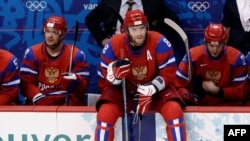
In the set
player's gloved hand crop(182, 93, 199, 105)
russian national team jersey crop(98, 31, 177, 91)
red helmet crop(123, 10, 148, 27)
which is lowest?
player's gloved hand crop(182, 93, 199, 105)

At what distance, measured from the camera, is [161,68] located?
5.34 meters

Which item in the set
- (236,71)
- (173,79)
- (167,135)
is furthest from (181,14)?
(167,135)

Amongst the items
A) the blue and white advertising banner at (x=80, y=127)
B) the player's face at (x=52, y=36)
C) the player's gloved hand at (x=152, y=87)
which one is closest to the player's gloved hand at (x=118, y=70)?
the player's gloved hand at (x=152, y=87)

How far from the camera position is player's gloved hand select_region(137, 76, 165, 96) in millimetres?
5129

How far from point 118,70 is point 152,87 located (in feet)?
0.82

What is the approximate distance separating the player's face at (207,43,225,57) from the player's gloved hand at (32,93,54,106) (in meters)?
1.22

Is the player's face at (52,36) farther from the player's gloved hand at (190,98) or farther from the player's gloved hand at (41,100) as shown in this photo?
the player's gloved hand at (190,98)

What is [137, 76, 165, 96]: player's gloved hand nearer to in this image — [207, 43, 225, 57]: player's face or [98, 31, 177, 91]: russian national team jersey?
[98, 31, 177, 91]: russian national team jersey

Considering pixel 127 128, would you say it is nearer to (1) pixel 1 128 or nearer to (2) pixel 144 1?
(1) pixel 1 128

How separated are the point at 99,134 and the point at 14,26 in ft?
7.24

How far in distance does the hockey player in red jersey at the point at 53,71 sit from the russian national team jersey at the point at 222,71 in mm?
755

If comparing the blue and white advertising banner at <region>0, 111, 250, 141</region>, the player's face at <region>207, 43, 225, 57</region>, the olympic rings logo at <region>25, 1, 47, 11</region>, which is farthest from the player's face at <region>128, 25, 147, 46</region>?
the olympic rings logo at <region>25, 1, 47, 11</region>

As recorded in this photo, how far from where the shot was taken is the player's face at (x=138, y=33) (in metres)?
5.31

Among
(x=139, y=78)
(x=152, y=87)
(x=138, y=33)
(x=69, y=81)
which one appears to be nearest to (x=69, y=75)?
(x=69, y=81)
